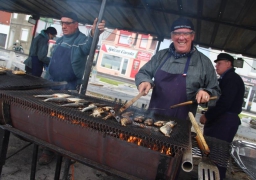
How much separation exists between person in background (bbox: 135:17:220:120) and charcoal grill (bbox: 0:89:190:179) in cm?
68

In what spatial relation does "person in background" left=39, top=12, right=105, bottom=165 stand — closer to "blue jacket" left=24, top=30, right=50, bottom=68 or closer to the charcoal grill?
"blue jacket" left=24, top=30, right=50, bottom=68

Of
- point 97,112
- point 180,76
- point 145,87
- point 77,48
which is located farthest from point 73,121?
point 77,48

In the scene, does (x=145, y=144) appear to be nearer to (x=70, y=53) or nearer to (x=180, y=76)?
(x=180, y=76)

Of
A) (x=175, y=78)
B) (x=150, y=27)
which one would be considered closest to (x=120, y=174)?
(x=175, y=78)

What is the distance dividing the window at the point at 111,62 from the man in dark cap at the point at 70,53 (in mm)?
28167

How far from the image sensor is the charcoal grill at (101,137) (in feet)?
5.13

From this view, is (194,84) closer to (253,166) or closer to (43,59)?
(253,166)

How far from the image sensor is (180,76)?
2.85 metres

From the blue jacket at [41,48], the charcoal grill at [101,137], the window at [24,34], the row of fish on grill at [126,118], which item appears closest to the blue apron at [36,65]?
the blue jacket at [41,48]

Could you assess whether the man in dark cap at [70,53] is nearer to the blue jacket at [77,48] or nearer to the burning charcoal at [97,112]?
the blue jacket at [77,48]

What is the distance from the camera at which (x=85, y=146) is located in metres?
1.86

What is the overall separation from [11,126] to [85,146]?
1.07 metres

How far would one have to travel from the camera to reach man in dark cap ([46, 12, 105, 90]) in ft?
12.9

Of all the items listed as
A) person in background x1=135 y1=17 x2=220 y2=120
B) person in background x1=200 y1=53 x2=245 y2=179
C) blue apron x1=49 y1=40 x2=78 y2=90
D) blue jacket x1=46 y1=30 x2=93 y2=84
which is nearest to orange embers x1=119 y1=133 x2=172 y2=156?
person in background x1=135 y1=17 x2=220 y2=120
